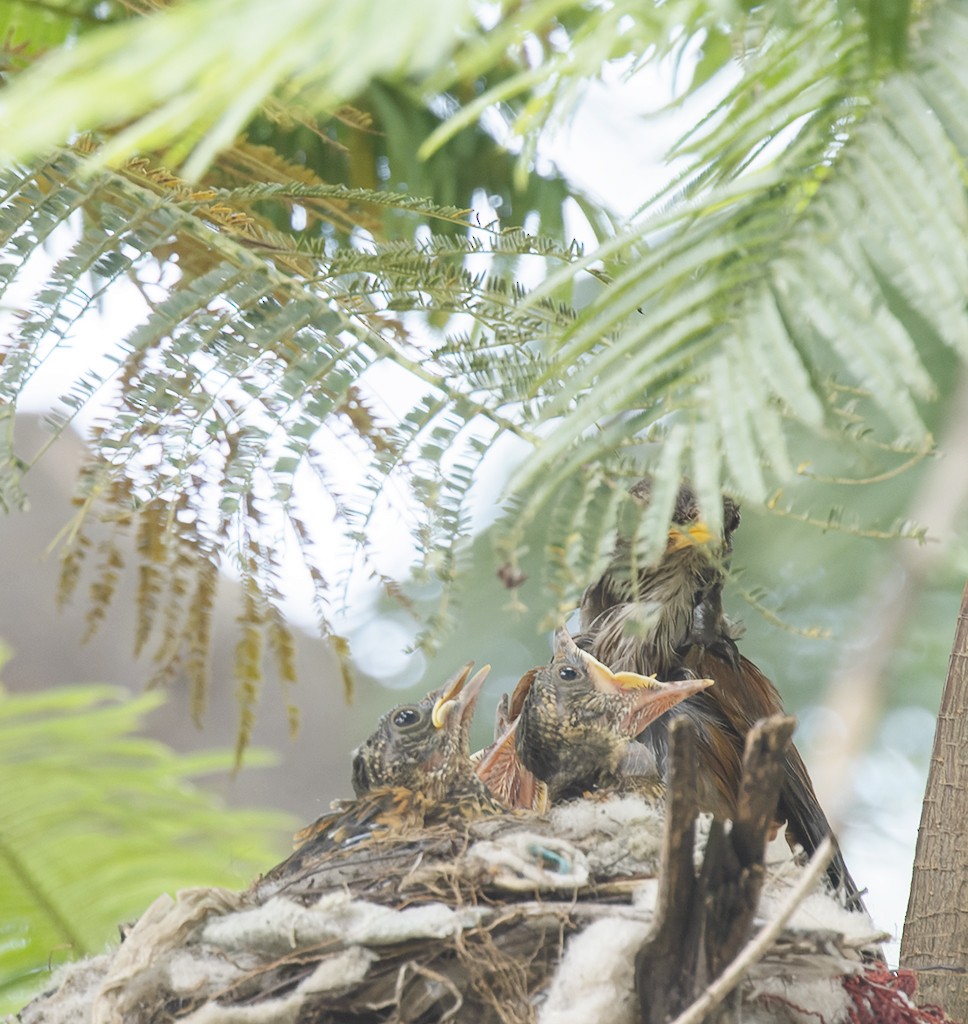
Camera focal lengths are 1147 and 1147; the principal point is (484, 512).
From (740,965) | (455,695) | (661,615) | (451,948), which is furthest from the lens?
(661,615)

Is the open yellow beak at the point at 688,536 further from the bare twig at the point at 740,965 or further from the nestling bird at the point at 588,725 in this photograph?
the bare twig at the point at 740,965

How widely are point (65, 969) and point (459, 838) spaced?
34cm

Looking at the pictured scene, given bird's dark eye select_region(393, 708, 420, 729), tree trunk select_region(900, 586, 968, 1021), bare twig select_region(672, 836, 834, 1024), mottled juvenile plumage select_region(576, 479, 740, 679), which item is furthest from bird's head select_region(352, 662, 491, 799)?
bare twig select_region(672, 836, 834, 1024)

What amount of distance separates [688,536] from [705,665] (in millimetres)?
305

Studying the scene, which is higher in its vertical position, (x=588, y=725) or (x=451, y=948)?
(x=588, y=725)

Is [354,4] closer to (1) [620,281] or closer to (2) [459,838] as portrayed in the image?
(1) [620,281]

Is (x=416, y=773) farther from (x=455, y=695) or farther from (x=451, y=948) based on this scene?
(x=451, y=948)

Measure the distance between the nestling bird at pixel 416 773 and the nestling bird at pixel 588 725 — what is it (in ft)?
0.24

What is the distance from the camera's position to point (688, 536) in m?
1.08

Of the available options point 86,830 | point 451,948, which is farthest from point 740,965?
point 86,830

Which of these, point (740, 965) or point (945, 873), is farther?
point (945, 873)

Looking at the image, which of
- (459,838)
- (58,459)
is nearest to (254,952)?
(459,838)

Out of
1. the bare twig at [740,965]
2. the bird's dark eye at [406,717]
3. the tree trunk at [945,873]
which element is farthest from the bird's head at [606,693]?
the bare twig at [740,965]

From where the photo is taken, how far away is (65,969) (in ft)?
3.06
